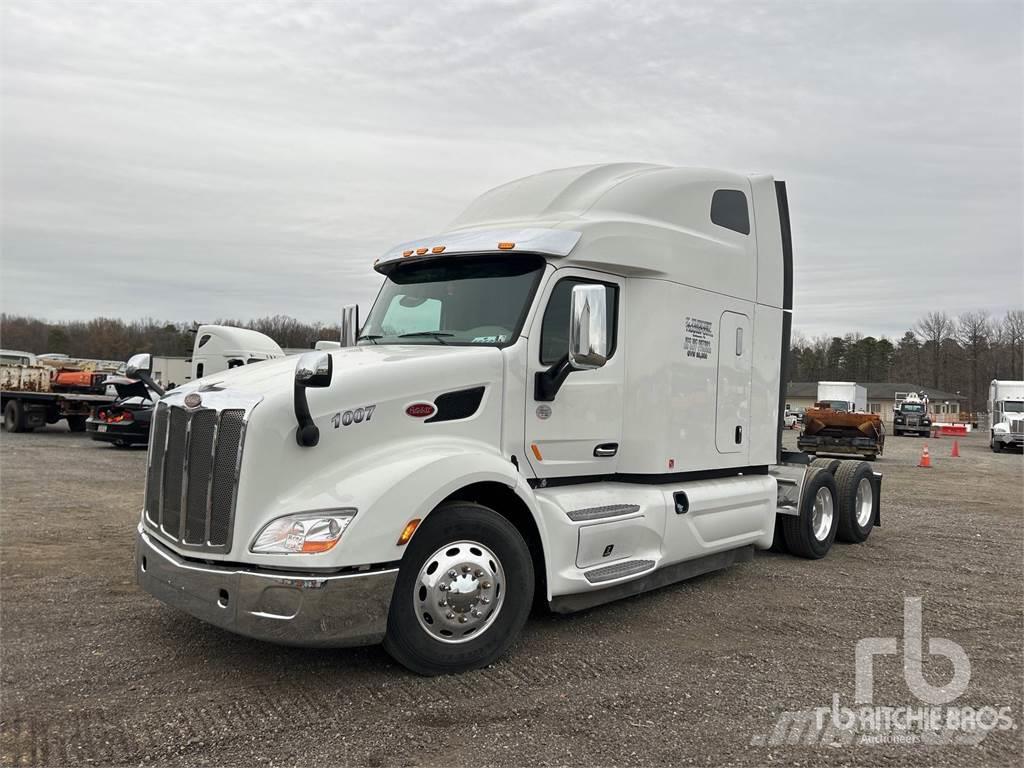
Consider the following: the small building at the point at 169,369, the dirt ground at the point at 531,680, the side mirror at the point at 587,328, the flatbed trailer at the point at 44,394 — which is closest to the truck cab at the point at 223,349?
the flatbed trailer at the point at 44,394

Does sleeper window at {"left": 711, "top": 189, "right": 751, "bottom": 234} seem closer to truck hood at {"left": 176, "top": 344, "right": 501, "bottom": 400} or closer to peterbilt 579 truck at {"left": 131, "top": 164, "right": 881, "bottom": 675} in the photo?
peterbilt 579 truck at {"left": 131, "top": 164, "right": 881, "bottom": 675}

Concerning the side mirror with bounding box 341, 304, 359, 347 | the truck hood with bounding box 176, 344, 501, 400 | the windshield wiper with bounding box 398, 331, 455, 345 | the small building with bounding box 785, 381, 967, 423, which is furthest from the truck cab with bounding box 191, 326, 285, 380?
the small building with bounding box 785, 381, 967, 423

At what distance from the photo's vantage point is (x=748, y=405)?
7367 mm

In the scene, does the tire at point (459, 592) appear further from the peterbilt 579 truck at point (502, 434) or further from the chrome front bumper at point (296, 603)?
the chrome front bumper at point (296, 603)

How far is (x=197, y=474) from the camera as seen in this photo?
4.56 meters

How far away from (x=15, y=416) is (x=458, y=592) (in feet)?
79.5

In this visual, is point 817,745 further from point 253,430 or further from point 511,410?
point 253,430

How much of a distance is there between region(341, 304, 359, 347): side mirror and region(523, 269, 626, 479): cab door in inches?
71.7

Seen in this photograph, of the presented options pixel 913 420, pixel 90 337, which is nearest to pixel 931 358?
pixel 913 420

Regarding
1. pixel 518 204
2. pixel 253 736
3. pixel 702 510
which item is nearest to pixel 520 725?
pixel 253 736

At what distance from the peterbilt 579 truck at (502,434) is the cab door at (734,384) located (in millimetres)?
22

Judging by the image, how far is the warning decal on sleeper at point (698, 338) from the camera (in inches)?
258

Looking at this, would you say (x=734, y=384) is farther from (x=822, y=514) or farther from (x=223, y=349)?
(x=223, y=349)
